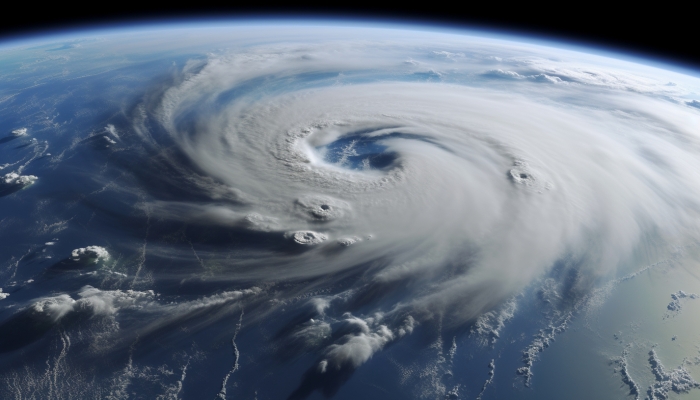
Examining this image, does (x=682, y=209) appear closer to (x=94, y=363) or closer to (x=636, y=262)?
(x=636, y=262)

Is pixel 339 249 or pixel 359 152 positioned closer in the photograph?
pixel 339 249

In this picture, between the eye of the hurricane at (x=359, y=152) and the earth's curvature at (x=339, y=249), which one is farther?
the eye of the hurricane at (x=359, y=152)

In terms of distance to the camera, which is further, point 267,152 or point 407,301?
point 267,152

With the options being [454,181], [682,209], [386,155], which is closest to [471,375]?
[454,181]

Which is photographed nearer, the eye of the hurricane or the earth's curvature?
the earth's curvature
